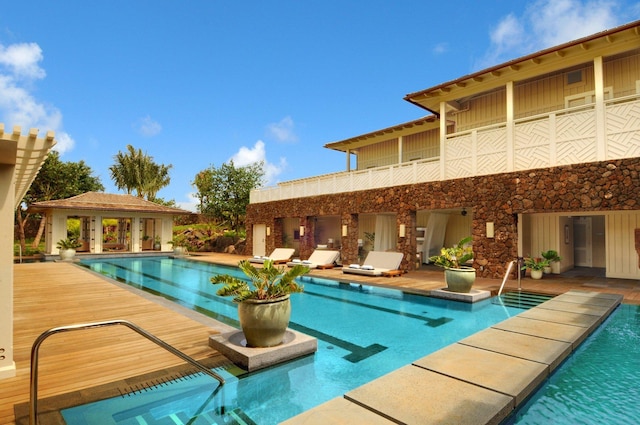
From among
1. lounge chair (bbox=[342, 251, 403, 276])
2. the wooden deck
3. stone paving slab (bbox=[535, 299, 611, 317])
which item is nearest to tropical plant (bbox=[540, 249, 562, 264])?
the wooden deck

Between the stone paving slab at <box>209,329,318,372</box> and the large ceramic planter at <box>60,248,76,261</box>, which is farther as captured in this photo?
the large ceramic planter at <box>60,248,76,261</box>

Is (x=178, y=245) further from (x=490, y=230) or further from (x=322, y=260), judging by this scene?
(x=490, y=230)

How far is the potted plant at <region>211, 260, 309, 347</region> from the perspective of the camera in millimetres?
4711

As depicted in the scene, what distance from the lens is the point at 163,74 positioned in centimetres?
3125

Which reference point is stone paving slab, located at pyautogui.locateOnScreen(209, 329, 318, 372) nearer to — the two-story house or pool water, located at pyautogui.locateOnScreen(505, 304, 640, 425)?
pool water, located at pyautogui.locateOnScreen(505, 304, 640, 425)

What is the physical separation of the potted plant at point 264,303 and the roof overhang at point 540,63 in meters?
11.0

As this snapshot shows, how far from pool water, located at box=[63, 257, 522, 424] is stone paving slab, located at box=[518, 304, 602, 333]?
2.33 ft

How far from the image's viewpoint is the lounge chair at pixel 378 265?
13039 mm

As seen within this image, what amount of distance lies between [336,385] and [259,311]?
52.8 inches

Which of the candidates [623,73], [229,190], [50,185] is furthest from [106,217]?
[623,73]

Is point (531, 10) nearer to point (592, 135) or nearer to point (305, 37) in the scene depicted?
point (592, 135)

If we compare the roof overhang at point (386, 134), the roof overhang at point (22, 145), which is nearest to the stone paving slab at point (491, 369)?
the roof overhang at point (22, 145)

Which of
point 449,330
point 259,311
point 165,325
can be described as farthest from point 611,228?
point 165,325

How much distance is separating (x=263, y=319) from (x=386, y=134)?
17.0 meters
